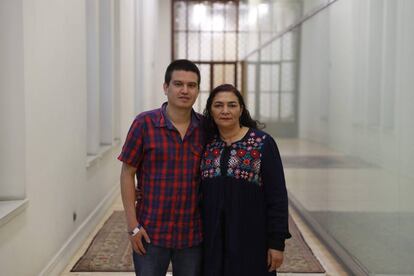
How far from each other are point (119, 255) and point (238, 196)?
313 centimetres

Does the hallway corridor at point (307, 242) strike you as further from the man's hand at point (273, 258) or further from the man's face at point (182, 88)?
the man's face at point (182, 88)

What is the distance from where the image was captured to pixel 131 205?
2766mm

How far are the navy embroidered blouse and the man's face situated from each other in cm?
24

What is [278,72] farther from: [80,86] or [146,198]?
[146,198]

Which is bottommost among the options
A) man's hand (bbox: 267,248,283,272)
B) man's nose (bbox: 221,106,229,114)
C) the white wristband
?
man's hand (bbox: 267,248,283,272)

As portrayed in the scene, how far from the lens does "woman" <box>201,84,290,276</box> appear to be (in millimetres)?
2676

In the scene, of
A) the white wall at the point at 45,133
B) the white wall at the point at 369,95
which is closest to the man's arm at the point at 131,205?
the white wall at the point at 45,133

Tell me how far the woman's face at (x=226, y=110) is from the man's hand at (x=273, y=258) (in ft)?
2.11

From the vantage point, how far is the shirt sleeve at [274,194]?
2693 millimetres

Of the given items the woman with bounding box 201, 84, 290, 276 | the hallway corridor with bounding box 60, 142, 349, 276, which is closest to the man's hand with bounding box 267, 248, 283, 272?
the woman with bounding box 201, 84, 290, 276

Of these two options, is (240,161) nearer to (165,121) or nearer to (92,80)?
(165,121)

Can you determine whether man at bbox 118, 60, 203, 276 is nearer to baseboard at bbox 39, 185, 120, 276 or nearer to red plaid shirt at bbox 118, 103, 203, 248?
red plaid shirt at bbox 118, 103, 203, 248

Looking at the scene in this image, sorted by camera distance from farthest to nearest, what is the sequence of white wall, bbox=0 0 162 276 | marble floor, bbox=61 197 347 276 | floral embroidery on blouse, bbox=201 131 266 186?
marble floor, bbox=61 197 347 276
white wall, bbox=0 0 162 276
floral embroidery on blouse, bbox=201 131 266 186

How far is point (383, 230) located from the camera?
420 cm
